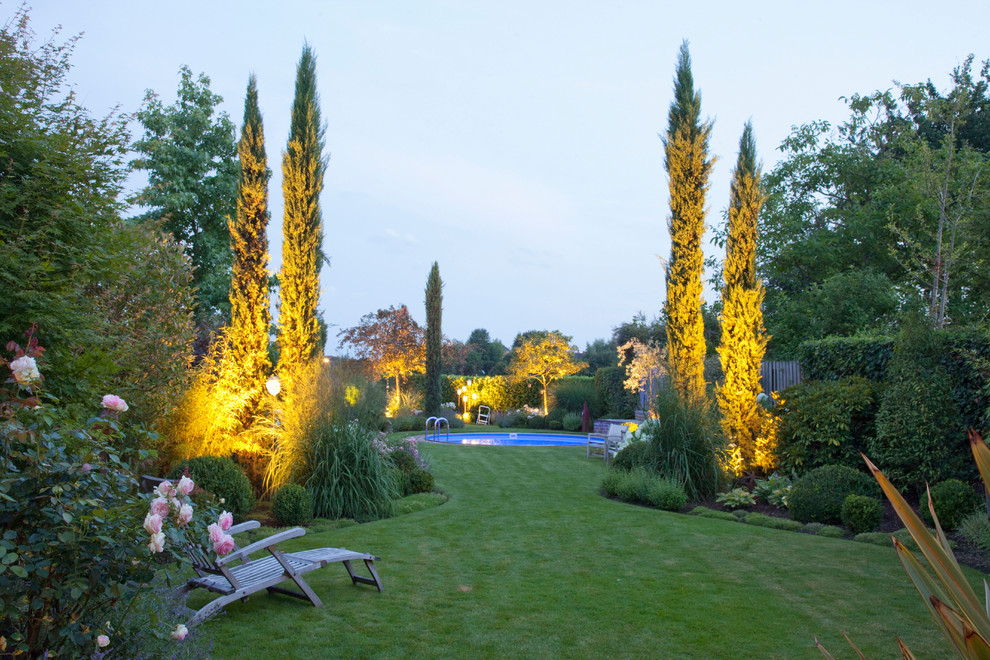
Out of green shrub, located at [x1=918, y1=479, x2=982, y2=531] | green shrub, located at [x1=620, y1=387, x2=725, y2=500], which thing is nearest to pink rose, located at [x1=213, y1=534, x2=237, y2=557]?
green shrub, located at [x1=918, y1=479, x2=982, y2=531]

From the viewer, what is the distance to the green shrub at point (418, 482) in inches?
340

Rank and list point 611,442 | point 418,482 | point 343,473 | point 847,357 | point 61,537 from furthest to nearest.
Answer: point 611,442, point 847,357, point 418,482, point 343,473, point 61,537

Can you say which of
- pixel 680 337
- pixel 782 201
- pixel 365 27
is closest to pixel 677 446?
pixel 680 337

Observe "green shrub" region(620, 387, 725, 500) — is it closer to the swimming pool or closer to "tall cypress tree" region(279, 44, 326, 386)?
"tall cypress tree" region(279, 44, 326, 386)

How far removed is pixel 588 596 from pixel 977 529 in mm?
3830

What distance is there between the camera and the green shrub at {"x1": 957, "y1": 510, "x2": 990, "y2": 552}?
5570 millimetres

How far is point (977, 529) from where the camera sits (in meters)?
5.71

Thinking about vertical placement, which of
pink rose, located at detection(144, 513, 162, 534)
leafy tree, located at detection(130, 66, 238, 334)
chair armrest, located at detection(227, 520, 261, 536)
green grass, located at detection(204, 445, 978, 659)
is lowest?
green grass, located at detection(204, 445, 978, 659)

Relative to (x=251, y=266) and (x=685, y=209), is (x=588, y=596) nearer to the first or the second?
(x=251, y=266)

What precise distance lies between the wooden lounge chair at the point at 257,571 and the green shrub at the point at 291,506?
185 centimetres

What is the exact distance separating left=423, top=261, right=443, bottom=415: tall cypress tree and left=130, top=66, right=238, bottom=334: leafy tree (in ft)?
20.6

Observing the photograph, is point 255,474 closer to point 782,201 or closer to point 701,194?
point 701,194

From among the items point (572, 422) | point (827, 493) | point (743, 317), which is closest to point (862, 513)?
point (827, 493)

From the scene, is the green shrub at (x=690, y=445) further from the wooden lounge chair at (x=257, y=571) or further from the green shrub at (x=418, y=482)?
the wooden lounge chair at (x=257, y=571)
